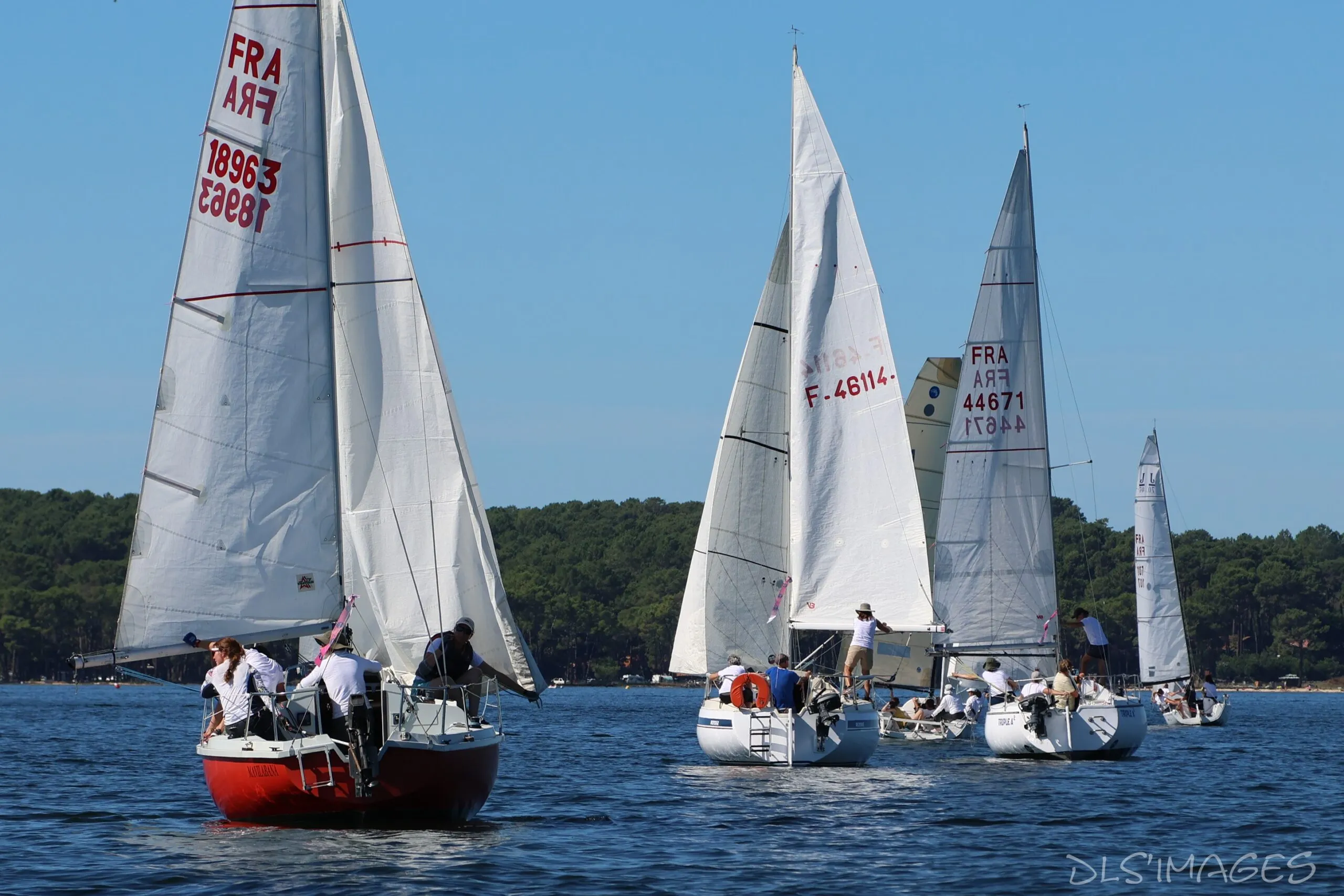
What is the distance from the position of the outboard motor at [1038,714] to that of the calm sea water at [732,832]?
24.8 inches

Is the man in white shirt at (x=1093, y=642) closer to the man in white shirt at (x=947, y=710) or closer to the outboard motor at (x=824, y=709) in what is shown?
the outboard motor at (x=824, y=709)

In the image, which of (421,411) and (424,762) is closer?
(424,762)

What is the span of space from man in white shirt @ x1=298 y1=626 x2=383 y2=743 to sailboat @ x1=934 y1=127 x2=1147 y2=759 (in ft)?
66.6

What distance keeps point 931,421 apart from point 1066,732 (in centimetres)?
1522

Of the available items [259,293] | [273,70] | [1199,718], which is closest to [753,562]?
[259,293]

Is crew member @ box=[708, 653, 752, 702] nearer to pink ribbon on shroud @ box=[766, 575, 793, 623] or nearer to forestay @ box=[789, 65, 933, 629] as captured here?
pink ribbon on shroud @ box=[766, 575, 793, 623]

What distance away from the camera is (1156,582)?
57.7m

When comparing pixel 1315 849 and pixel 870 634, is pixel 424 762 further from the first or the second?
pixel 870 634

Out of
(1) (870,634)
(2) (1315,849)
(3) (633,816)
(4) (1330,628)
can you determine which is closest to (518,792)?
(3) (633,816)

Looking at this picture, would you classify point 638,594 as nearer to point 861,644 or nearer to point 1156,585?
point 1156,585

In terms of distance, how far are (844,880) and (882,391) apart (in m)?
15.9

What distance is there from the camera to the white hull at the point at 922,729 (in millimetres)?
38906

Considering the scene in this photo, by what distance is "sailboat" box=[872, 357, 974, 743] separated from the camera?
43.7 meters

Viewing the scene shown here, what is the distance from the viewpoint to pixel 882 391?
32688 millimetres
